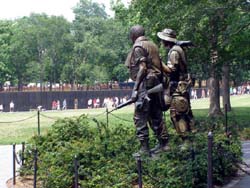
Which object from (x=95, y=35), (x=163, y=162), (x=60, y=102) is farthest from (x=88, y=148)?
(x=95, y=35)

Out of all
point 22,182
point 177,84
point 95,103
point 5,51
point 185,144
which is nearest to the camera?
point 185,144

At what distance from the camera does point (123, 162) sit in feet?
32.5

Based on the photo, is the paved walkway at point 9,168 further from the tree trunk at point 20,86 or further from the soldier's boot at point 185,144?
the tree trunk at point 20,86

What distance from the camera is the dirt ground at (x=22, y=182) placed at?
11.2 metres

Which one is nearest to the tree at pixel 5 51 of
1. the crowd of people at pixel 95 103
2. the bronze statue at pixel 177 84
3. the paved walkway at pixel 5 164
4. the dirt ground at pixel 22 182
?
the crowd of people at pixel 95 103

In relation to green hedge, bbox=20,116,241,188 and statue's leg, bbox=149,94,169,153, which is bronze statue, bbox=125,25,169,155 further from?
green hedge, bbox=20,116,241,188

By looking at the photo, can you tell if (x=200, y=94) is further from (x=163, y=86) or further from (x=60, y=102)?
(x=163, y=86)

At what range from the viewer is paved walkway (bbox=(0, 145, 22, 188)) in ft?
40.9

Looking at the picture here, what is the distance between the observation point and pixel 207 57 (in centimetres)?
2219

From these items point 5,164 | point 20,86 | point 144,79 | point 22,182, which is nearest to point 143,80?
point 144,79

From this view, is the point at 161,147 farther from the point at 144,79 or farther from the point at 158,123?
the point at 144,79

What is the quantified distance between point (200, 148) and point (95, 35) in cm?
6920

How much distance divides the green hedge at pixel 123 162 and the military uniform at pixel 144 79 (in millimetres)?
633

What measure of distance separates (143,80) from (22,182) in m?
3.41
